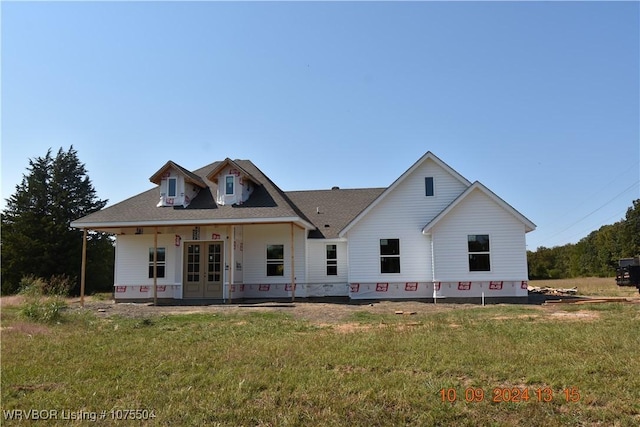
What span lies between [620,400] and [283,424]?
390 cm

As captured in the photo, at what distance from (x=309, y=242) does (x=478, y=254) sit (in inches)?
316

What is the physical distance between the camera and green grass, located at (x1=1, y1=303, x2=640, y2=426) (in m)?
5.34

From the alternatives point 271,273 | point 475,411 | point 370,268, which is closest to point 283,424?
point 475,411

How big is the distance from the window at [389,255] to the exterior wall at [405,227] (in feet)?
0.56

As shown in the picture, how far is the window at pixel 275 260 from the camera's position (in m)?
22.9

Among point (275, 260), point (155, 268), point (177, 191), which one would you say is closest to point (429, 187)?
point (275, 260)

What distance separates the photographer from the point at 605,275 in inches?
2154

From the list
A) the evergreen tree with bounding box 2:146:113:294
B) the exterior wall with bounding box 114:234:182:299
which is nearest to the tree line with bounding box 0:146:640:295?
the evergreen tree with bounding box 2:146:113:294

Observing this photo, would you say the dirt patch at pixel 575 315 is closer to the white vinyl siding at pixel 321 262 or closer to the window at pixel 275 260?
the white vinyl siding at pixel 321 262

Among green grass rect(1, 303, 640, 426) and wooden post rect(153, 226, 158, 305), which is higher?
wooden post rect(153, 226, 158, 305)

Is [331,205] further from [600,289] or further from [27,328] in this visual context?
[27,328]

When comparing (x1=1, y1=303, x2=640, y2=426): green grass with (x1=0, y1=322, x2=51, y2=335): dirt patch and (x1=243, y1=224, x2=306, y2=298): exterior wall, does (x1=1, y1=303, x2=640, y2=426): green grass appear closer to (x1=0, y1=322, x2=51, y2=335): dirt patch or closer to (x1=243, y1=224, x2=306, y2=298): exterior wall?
(x1=0, y1=322, x2=51, y2=335): dirt patch

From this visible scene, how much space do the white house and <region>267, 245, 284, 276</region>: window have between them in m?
0.05

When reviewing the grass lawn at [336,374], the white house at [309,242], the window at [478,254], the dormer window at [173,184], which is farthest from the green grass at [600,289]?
the dormer window at [173,184]
